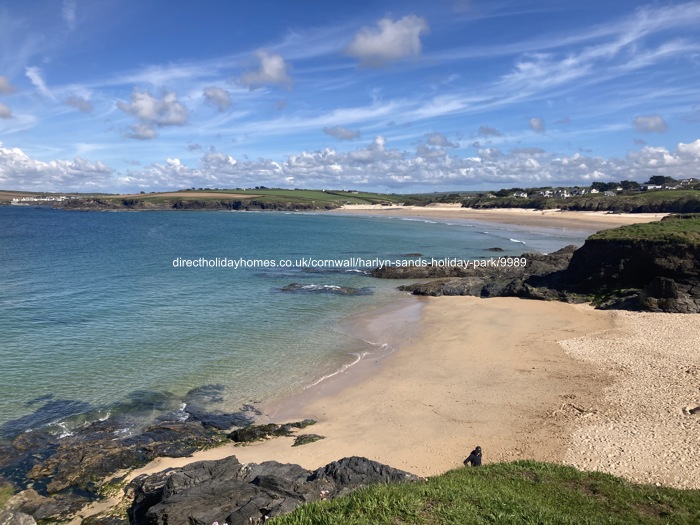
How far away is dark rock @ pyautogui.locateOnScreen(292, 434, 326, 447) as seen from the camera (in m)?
14.5

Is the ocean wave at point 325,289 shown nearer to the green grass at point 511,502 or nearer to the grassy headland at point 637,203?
the green grass at point 511,502

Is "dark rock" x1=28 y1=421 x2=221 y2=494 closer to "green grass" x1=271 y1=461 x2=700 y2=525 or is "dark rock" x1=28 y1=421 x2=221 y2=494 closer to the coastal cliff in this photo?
"green grass" x1=271 y1=461 x2=700 y2=525

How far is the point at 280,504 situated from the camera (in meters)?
8.30

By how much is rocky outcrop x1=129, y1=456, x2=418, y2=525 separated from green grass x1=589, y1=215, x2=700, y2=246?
2750 cm

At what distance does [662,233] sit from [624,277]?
368 centimetres

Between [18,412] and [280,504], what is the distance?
1333 cm

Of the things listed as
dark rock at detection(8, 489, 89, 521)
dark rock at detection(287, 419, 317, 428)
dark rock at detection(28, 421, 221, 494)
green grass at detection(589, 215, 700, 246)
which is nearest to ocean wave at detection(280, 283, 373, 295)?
green grass at detection(589, 215, 700, 246)

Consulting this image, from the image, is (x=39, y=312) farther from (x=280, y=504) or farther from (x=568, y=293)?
(x=568, y=293)

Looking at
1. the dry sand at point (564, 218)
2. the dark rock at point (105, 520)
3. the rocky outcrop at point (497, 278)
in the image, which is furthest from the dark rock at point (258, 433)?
the dry sand at point (564, 218)

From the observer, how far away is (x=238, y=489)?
930 cm

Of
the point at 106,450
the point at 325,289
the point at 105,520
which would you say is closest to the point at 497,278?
the point at 325,289

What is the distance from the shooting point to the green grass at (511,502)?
739 cm

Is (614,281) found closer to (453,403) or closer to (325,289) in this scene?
(453,403)

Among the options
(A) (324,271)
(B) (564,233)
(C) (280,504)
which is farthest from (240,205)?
(C) (280,504)
